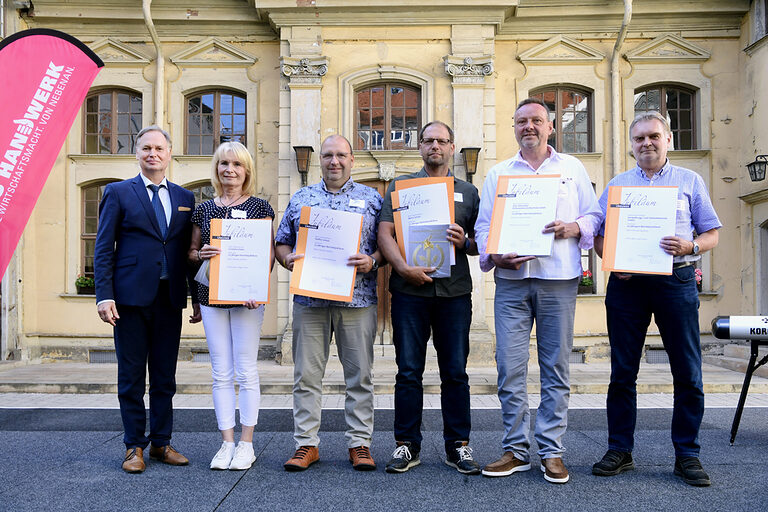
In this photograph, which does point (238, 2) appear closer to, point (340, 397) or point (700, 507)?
point (340, 397)

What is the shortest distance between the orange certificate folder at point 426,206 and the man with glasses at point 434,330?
7cm

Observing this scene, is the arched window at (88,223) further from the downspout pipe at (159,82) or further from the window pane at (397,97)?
the window pane at (397,97)

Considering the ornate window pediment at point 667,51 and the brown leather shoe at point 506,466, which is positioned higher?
the ornate window pediment at point 667,51

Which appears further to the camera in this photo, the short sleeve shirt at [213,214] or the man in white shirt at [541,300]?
the short sleeve shirt at [213,214]

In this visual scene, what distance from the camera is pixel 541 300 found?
391 centimetres

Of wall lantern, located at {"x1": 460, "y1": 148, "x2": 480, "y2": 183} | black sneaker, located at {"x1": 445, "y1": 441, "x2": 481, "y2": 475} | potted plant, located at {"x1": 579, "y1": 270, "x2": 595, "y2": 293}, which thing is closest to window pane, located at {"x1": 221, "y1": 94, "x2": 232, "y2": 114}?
wall lantern, located at {"x1": 460, "y1": 148, "x2": 480, "y2": 183}

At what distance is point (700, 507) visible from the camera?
10.6 feet

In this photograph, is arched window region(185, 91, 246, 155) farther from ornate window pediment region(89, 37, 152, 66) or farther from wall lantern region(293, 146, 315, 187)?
wall lantern region(293, 146, 315, 187)

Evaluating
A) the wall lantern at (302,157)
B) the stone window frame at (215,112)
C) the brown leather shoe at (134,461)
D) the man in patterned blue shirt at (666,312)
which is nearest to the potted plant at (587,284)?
Answer: the wall lantern at (302,157)

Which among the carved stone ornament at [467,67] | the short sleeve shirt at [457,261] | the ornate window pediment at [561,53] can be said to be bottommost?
the short sleeve shirt at [457,261]

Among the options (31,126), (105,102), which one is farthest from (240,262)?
(105,102)

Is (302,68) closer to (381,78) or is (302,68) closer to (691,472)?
(381,78)

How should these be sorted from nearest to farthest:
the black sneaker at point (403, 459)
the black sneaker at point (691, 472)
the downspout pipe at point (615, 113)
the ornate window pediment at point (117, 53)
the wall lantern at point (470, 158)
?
the black sneaker at point (691, 472)
the black sneaker at point (403, 459)
the wall lantern at point (470, 158)
the downspout pipe at point (615, 113)
the ornate window pediment at point (117, 53)

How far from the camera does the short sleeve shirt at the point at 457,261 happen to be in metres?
4.04
